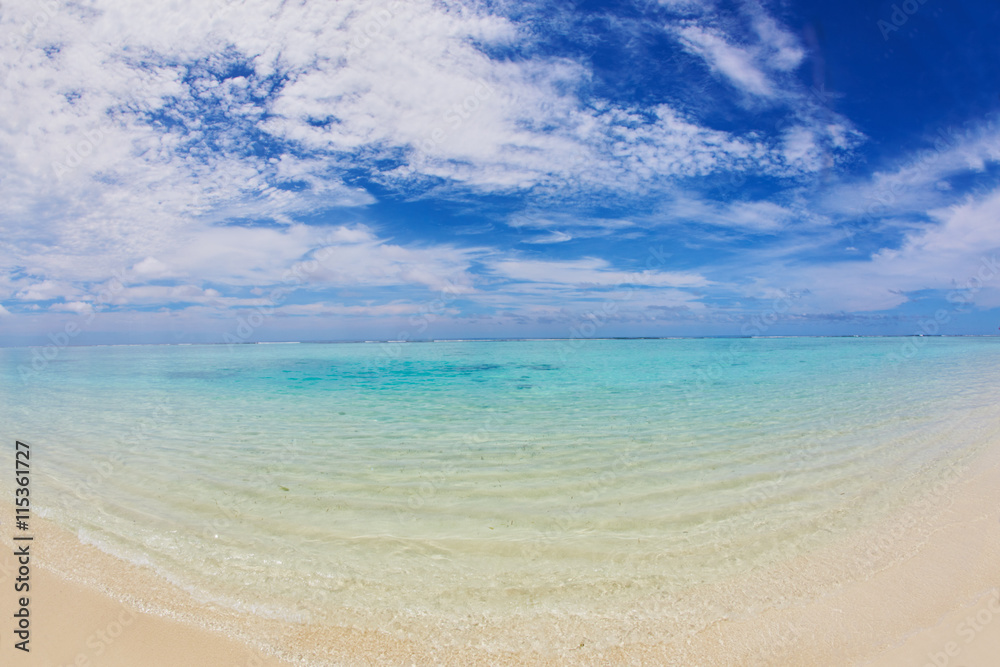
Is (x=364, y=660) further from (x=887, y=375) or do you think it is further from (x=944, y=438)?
(x=887, y=375)

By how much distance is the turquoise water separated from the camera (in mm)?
4508

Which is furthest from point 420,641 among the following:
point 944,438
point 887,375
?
point 887,375

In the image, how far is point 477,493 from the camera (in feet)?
23.0

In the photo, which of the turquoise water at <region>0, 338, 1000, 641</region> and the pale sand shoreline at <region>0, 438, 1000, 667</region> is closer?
the pale sand shoreline at <region>0, 438, 1000, 667</region>

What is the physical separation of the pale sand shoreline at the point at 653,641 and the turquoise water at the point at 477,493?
A: 31 cm

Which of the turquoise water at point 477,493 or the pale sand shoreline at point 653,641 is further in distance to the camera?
the turquoise water at point 477,493

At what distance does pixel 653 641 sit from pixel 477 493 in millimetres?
3716

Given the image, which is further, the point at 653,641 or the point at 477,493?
the point at 477,493

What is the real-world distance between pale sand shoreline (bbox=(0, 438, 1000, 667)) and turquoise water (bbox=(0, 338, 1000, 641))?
311 millimetres

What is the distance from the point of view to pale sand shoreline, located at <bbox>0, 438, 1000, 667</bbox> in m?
3.46

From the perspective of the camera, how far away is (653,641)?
365 centimetres

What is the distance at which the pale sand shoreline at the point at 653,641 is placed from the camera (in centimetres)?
346

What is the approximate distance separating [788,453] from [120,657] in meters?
10.3

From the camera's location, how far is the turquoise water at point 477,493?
4.51 m
